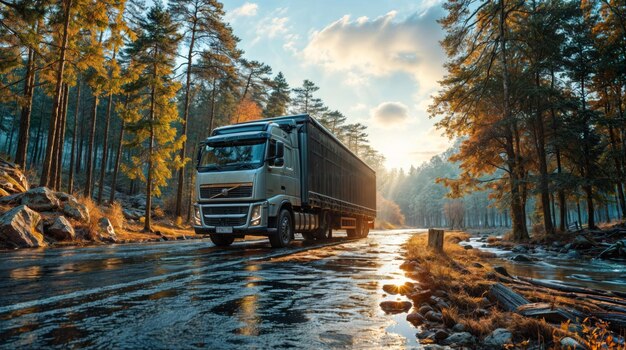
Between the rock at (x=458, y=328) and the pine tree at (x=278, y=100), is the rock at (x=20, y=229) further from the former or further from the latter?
the pine tree at (x=278, y=100)

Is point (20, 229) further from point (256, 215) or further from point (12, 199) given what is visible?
point (256, 215)

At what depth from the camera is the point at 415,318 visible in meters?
3.35

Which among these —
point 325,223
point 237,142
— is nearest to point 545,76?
point 325,223

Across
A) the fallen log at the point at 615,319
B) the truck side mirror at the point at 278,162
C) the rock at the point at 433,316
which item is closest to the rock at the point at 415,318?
the rock at the point at 433,316

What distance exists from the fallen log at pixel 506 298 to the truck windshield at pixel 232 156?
22.6ft

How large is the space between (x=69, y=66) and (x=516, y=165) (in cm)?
2155

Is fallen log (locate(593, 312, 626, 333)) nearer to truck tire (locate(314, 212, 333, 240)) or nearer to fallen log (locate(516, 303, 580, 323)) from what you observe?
fallen log (locate(516, 303, 580, 323))

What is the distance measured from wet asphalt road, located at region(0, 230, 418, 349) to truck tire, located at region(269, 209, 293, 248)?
166 inches

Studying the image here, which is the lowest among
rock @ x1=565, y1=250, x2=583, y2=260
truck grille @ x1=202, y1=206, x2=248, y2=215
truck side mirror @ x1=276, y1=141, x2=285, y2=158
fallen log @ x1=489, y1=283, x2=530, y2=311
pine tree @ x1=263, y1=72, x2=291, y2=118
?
rock @ x1=565, y1=250, x2=583, y2=260

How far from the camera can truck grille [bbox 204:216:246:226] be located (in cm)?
967

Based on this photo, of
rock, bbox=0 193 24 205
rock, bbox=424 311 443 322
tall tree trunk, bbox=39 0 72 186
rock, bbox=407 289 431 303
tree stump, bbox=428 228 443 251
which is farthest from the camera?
tall tree trunk, bbox=39 0 72 186

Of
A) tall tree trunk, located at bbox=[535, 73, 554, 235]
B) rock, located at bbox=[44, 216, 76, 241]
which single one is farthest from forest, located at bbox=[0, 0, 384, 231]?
tall tree trunk, located at bbox=[535, 73, 554, 235]

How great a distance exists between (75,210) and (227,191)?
7475 millimetres

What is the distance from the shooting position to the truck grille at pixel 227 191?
9.64 meters
